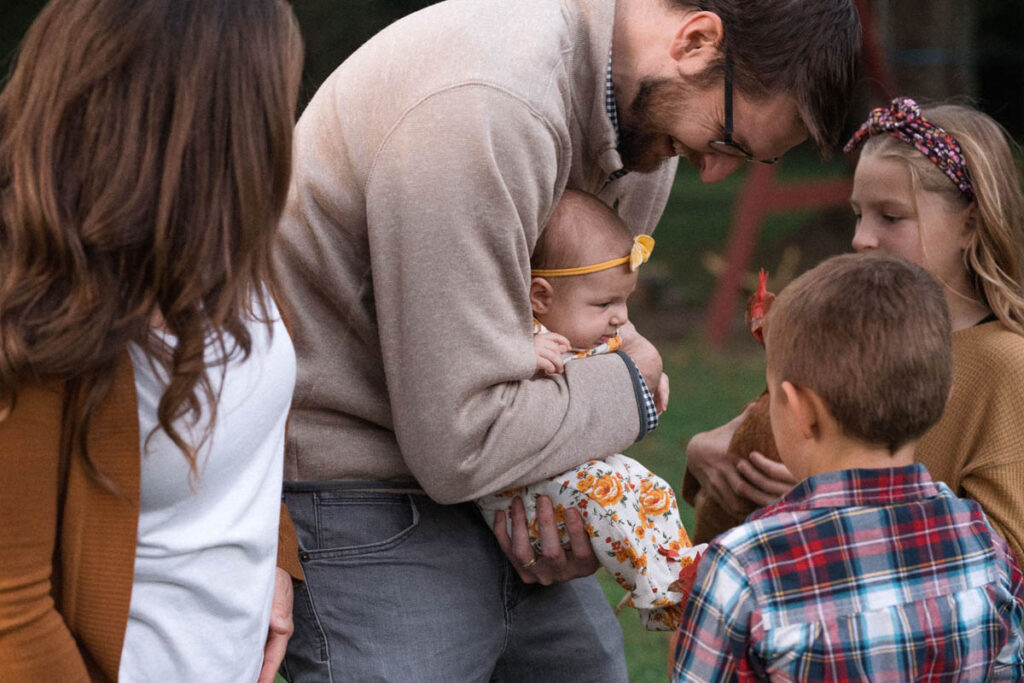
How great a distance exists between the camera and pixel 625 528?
233 cm

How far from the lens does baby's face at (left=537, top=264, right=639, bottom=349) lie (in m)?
2.55

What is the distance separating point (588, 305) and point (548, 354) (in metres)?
0.25

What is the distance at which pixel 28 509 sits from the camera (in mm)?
1547

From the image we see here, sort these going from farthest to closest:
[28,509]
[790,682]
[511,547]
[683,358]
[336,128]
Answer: [683,358]
[511,547]
[336,128]
[790,682]
[28,509]

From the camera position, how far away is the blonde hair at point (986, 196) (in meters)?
2.78

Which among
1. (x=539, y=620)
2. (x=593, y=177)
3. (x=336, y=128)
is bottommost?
(x=539, y=620)

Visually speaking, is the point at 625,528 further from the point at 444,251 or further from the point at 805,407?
the point at 444,251

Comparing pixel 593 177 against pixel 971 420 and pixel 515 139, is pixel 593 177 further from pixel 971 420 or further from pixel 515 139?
pixel 971 420

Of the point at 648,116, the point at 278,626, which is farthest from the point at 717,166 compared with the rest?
the point at 278,626

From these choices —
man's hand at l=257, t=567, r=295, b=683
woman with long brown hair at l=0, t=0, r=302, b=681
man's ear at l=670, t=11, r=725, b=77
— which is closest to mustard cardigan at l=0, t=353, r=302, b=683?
woman with long brown hair at l=0, t=0, r=302, b=681

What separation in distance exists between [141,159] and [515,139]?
2.19 ft

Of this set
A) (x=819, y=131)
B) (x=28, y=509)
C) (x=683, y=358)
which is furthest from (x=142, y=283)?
(x=683, y=358)

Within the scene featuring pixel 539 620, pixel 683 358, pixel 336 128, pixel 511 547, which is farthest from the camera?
pixel 683 358

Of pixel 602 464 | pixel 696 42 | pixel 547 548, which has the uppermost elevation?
pixel 696 42
